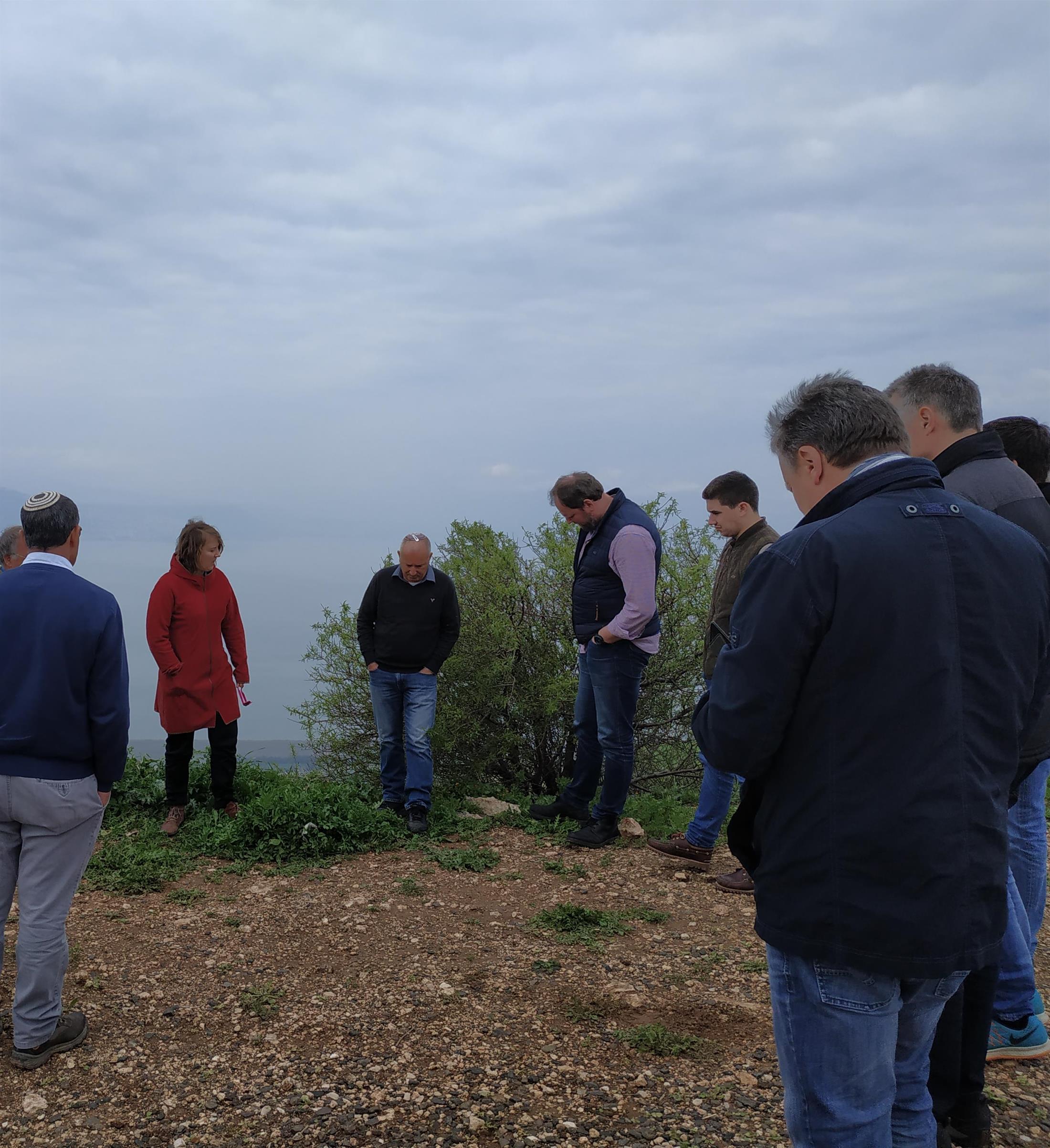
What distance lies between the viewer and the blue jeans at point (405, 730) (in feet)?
22.0

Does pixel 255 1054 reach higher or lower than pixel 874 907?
lower

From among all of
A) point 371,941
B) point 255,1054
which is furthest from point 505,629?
point 255,1054

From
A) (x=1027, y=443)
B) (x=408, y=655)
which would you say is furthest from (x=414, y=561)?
(x=1027, y=443)

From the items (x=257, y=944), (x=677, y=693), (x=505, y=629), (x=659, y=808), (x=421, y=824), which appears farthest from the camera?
(x=677, y=693)

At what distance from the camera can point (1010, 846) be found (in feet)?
10.9

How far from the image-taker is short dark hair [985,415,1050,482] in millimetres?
3627

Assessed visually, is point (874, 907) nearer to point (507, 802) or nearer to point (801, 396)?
point (801, 396)

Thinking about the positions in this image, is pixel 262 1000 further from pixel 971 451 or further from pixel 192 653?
pixel 971 451

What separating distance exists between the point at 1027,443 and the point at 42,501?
399 cm

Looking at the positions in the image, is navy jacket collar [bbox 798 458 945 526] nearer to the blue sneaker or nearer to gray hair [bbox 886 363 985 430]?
gray hair [bbox 886 363 985 430]

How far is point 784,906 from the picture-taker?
6.47ft

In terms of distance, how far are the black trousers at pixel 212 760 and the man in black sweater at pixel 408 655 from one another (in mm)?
1072

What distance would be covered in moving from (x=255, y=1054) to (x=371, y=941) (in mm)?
1143

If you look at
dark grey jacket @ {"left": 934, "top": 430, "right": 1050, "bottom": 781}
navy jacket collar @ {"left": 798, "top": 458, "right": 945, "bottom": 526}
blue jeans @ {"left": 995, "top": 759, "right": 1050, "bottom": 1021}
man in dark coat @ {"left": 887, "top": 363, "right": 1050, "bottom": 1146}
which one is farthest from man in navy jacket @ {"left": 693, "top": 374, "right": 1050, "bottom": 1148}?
blue jeans @ {"left": 995, "top": 759, "right": 1050, "bottom": 1021}
